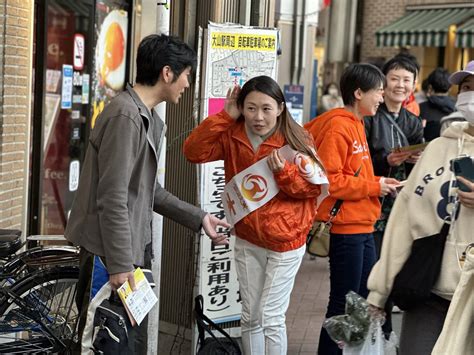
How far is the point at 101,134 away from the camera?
4113 mm

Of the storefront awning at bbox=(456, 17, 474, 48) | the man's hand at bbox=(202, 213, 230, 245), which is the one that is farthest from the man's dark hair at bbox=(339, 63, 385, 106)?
the storefront awning at bbox=(456, 17, 474, 48)

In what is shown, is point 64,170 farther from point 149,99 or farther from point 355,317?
point 355,317

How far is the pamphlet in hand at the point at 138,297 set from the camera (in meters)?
4.11

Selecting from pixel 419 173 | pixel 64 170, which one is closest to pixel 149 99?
pixel 419 173

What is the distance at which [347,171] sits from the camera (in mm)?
5676

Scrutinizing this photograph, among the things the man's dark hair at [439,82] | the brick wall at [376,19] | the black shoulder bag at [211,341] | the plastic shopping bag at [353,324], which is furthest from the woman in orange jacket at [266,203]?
the brick wall at [376,19]

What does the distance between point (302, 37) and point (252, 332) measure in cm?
716

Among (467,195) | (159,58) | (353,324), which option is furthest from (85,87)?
(467,195)

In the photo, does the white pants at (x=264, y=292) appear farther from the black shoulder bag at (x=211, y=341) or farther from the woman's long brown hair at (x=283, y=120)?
the woman's long brown hair at (x=283, y=120)

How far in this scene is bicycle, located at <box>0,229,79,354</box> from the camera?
4.93 metres

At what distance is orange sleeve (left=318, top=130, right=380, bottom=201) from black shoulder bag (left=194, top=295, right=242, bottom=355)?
1082 millimetres

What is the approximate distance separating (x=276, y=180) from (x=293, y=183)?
106 millimetres

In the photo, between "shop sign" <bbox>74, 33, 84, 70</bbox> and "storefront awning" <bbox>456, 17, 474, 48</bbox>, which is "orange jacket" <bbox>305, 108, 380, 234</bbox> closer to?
"shop sign" <bbox>74, 33, 84, 70</bbox>

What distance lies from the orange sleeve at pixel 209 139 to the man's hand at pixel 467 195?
185 cm
